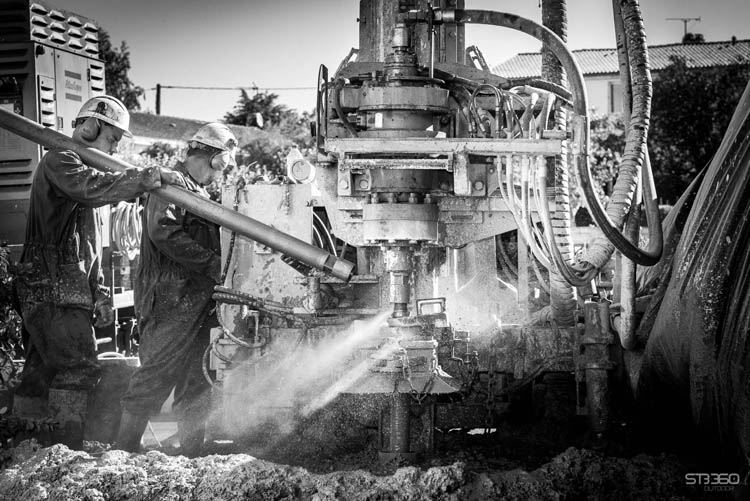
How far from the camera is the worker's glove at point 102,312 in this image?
6223 mm

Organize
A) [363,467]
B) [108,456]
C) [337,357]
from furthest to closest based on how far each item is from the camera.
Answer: [337,357], [363,467], [108,456]

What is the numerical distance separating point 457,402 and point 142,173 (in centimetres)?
227

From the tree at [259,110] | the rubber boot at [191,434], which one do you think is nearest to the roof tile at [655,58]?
the tree at [259,110]

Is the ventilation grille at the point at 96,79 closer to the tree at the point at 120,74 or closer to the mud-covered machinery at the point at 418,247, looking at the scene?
the mud-covered machinery at the point at 418,247

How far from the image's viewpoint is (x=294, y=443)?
229 inches

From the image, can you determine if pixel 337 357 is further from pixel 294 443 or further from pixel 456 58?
pixel 456 58

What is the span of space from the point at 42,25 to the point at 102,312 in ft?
10.9

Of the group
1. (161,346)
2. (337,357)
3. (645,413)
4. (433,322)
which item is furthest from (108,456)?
(645,413)

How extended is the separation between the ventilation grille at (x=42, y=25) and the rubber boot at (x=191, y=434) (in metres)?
3.91

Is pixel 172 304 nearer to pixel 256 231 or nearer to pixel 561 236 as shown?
pixel 256 231

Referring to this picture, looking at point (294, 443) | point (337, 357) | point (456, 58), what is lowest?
point (294, 443)

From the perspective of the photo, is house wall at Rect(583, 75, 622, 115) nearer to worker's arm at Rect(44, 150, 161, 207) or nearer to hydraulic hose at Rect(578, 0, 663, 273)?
hydraulic hose at Rect(578, 0, 663, 273)

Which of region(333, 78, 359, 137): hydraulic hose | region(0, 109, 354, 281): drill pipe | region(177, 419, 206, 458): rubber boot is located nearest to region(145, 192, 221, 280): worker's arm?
region(0, 109, 354, 281): drill pipe

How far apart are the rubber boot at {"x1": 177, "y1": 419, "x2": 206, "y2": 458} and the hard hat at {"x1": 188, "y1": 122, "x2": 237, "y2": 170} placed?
64.5 inches
